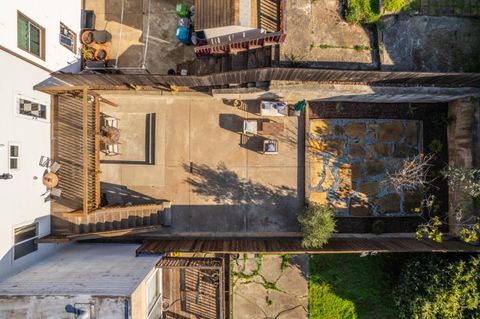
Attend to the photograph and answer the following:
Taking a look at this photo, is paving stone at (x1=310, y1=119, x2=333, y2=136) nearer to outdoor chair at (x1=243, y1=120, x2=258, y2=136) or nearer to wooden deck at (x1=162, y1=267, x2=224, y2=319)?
outdoor chair at (x1=243, y1=120, x2=258, y2=136)

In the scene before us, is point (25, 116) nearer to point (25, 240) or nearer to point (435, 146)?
point (25, 240)

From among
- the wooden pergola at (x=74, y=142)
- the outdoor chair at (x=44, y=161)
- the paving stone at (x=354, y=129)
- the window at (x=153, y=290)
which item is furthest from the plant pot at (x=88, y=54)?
the paving stone at (x=354, y=129)

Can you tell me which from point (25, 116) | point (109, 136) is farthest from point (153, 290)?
point (25, 116)

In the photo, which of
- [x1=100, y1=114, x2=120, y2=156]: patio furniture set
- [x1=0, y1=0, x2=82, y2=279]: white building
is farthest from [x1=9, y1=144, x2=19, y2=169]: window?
[x1=100, y1=114, x2=120, y2=156]: patio furniture set

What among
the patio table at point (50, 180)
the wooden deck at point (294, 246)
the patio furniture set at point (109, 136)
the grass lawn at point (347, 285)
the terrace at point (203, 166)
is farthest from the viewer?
the grass lawn at point (347, 285)

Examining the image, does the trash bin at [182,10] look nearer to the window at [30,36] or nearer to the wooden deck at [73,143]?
the wooden deck at [73,143]

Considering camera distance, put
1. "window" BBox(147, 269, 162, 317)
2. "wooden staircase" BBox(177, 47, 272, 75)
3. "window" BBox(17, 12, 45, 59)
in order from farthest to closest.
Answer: "wooden staircase" BBox(177, 47, 272, 75)
"window" BBox(147, 269, 162, 317)
"window" BBox(17, 12, 45, 59)

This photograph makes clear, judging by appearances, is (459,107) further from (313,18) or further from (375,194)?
(313,18)
